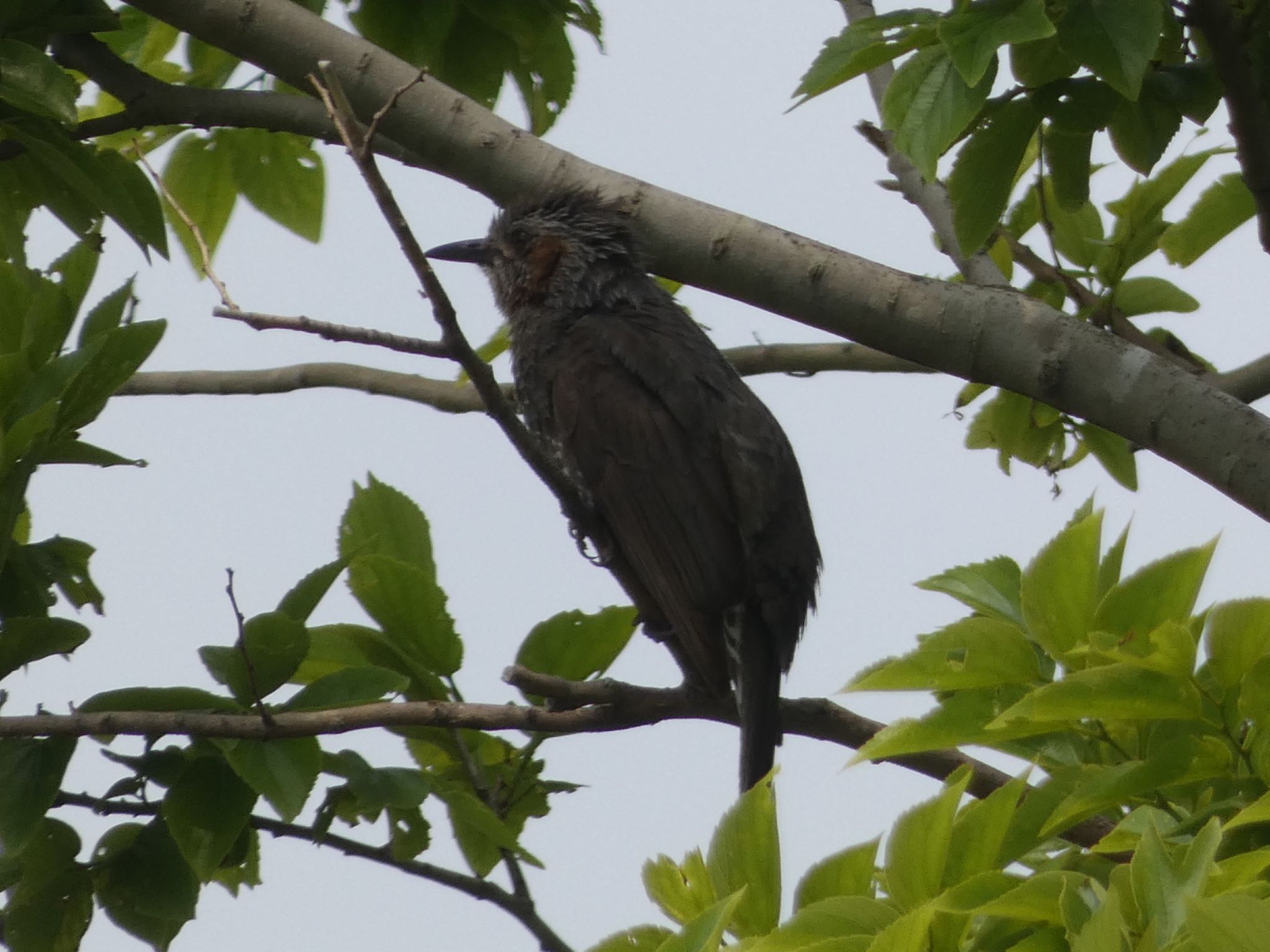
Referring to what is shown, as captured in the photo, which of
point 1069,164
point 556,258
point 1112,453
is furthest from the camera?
point 556,258

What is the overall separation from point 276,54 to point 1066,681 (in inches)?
93.9

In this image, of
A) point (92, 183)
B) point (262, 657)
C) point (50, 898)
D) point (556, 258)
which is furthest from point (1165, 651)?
point (556, 258)

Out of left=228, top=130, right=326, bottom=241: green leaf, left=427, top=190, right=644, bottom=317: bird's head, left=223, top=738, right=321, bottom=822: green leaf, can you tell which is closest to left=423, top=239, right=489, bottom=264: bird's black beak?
left=427, top=190, right=644, bottom=317: bird's head

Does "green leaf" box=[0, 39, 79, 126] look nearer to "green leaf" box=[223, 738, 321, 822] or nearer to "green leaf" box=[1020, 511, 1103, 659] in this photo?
"green leaf" box=[223, 738, 321, 822]

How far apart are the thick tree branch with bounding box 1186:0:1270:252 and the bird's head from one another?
6.53ft

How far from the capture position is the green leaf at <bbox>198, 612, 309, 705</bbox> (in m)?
2.68

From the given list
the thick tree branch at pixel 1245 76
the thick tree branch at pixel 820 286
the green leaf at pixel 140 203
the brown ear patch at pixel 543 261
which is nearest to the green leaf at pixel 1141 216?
the thick tree branch at pixel 1245 76

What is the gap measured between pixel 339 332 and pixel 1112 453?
256cm

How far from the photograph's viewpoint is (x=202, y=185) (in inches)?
167

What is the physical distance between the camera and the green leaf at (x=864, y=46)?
2.68 metres

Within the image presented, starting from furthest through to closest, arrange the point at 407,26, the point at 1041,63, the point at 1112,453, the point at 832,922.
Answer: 1. the point at 1112,453
2. the point at 407,26
3. the point at 1041,63
4. the point at 832,922

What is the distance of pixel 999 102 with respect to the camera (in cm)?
294

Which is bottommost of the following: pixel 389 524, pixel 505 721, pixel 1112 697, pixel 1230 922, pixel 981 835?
pixel 1230 922

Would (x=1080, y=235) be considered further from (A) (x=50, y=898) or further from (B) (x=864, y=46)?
(A) (x=50, y=898)
